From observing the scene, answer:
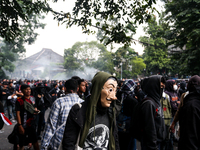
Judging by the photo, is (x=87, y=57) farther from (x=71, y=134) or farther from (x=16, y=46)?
(x=71, y=134)

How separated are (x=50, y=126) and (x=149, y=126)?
1.58 metres

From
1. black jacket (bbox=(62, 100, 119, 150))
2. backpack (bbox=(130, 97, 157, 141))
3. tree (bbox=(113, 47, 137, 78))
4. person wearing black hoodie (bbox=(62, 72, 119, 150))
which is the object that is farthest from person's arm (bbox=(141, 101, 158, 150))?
tree (bbox=(113, 47, 137, 78))

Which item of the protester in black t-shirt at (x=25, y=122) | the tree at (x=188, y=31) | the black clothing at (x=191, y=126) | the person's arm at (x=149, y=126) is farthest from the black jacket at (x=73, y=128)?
the tree at (x=188, y=31)

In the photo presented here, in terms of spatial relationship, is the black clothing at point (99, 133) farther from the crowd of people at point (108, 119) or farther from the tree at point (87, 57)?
the tree at point (87, 57)

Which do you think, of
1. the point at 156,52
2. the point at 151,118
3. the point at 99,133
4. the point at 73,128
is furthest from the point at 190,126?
the point at 156,52

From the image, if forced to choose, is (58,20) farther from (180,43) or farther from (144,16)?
(180,43)

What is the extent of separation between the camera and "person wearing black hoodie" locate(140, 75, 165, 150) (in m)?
2.90

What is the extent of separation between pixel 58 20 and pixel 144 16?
123 inches

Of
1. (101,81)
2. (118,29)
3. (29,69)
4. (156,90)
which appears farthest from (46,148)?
(29,69)

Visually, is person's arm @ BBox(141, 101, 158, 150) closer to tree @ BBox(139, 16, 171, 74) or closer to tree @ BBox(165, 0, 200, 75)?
tree @ BBox(165, 0, 200, 75)

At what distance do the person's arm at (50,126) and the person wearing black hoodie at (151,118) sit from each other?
1420 mm

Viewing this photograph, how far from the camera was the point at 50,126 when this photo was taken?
121 inches

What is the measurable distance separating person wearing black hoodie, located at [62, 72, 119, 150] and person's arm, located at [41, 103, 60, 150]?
1.15 m

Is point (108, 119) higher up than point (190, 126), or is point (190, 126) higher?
point (108, 119)
